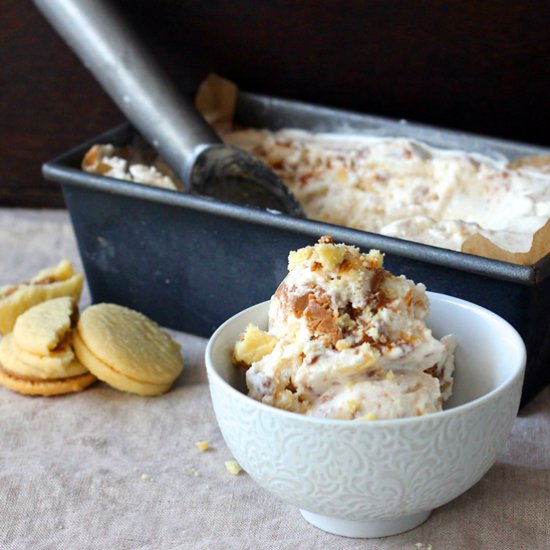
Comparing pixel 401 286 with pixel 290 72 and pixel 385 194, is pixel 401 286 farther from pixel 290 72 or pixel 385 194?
pixel 290 72

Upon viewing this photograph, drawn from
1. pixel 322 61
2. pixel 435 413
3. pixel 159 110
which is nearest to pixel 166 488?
pixel 435 413

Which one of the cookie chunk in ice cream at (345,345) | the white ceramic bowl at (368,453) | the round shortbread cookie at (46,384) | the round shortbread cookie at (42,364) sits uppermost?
the cookie chunk in ice cream at (345,345)

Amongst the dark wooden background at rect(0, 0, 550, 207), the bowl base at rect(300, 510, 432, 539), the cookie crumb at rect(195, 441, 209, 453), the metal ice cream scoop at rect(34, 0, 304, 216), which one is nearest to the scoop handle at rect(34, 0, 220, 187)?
the metal ice cream scoop at rect(34, 0, 304, 216)

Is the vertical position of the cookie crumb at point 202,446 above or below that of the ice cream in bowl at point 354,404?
below

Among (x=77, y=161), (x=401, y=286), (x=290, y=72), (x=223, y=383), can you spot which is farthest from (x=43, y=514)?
(x=290, y=72)

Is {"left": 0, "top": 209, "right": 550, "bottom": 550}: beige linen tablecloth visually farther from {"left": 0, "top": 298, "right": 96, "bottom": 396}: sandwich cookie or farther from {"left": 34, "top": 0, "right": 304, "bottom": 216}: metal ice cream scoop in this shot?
{"left": 34, "top": 0, "right": 304, "bottom": 216}: metal ice cream scoop

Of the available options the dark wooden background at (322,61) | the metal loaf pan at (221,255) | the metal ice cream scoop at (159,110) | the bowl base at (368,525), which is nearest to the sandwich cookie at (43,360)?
the metal loaf pan at (221,255)

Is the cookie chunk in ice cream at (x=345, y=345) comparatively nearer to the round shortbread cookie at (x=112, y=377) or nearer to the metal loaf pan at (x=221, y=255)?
the metal loaf pan at (x=221, y=255)

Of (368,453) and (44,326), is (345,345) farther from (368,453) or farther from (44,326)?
(44,326)
